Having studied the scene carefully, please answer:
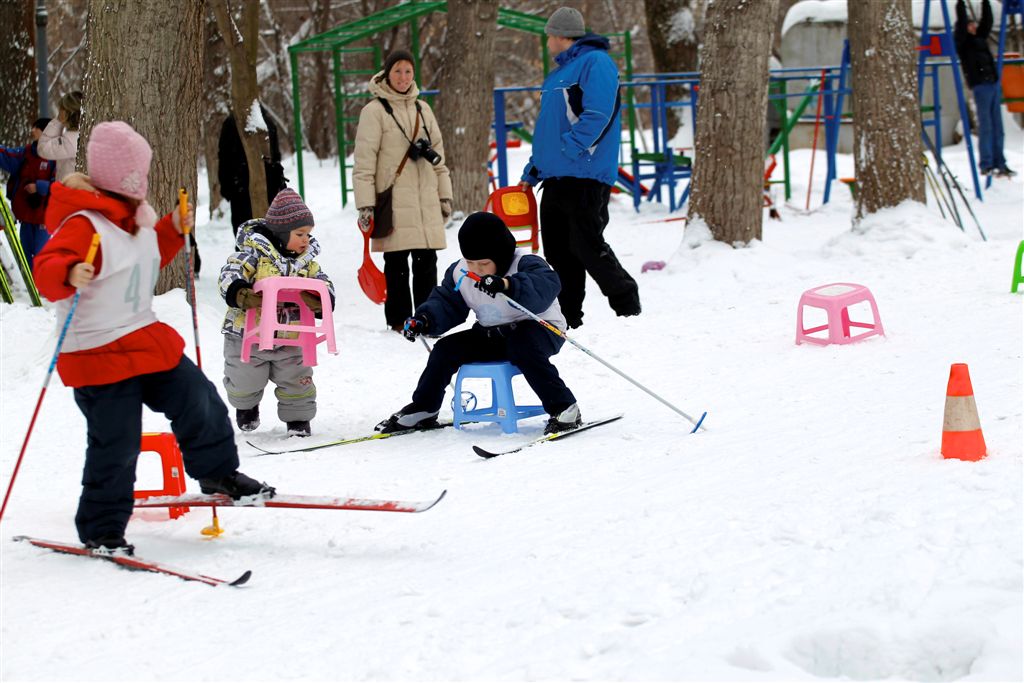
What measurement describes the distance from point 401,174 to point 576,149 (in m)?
1.32

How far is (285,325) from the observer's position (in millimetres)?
5852

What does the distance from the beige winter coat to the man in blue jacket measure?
0.79m

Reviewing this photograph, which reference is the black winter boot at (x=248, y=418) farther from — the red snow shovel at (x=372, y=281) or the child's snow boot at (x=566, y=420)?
the red snow shovel at (x=372, y=281)

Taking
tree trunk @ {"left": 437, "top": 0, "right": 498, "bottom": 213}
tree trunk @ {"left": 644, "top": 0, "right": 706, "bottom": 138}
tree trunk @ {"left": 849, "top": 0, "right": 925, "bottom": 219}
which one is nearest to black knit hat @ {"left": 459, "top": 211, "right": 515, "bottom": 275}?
tree trunk @ {"left": 849, "top": 0, "right": 925, "bottom": 219}

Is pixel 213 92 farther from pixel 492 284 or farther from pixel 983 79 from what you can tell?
pixel 492 284

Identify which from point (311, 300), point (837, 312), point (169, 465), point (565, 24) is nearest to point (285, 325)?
point (311, 300)

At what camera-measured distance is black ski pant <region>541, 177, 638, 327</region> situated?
7.77 metres

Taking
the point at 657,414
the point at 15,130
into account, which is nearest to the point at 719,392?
the point at 657,414

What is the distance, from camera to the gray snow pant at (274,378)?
6.09 m

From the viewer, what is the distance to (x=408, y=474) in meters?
5.21

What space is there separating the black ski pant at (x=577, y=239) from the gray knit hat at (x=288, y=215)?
2.16 metres

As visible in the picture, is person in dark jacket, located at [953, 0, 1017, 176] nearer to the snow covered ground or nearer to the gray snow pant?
the snow covered ground

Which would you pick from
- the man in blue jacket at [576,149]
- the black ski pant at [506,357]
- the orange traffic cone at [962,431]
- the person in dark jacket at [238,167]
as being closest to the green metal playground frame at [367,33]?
the person in dark jacket at [238,167]

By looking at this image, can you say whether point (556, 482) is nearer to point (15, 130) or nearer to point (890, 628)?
point (890, 628)
